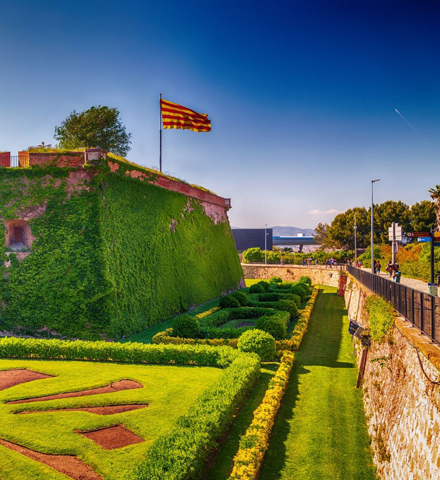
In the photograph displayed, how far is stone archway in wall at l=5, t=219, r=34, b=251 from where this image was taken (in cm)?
1931

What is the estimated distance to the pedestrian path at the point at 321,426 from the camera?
28.2 feet

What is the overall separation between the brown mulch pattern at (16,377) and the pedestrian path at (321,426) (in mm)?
8167

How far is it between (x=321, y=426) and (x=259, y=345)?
16.3 feet

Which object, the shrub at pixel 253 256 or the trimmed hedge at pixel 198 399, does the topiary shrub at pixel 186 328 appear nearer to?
the trimmed hedge at pixel 198 399

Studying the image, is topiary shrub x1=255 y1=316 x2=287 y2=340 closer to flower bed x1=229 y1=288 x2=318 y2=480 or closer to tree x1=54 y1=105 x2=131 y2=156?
flower bed x1=229 y1=288 x2=318 y2=480

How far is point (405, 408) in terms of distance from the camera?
7535 mm

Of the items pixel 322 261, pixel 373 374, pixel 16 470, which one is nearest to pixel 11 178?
pixel 16 470

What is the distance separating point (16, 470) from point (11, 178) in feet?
50.2

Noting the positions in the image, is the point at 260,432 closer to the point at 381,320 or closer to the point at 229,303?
the point at 381,320

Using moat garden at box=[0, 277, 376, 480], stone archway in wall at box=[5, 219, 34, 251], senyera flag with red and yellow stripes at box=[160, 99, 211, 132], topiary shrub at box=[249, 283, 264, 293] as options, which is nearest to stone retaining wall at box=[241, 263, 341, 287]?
topiary shrub at box=[249, 283, 264, 293]

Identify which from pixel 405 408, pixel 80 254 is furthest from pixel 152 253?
pixel 405 408

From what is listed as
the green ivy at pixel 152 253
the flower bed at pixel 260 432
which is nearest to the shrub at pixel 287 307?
the green ivy at pixel 152 253

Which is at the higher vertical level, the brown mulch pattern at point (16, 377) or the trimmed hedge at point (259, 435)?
the brown mulch pattern at point (16, 377)

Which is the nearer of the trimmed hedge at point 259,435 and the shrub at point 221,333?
the trimmed hedge at point 259,435
